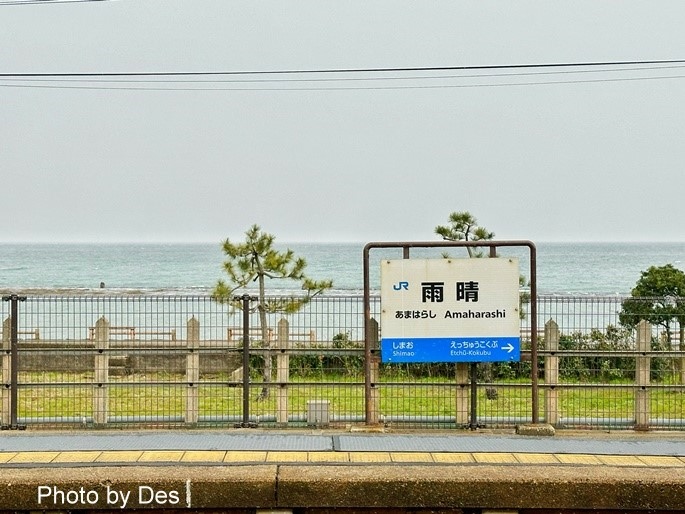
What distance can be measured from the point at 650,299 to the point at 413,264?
8.68 ft

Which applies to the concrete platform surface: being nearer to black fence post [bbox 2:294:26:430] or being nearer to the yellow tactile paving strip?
the yellow tactile paving strip

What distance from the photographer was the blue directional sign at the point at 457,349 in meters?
8.92

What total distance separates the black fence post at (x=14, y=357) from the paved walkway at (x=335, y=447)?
0.32 metres

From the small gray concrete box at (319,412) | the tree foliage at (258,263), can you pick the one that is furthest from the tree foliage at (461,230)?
the small gray concrete box at (319,412)

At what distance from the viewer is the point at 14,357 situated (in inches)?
360

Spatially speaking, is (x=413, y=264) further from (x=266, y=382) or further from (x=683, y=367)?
(x=683, y=367)

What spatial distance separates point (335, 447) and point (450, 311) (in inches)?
79.5

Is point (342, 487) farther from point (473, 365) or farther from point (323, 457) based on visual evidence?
point (473, 365)

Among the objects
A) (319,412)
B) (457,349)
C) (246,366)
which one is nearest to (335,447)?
(319,412)

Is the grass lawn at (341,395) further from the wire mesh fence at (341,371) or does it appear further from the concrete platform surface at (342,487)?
the concrete platform surface at (342,487)

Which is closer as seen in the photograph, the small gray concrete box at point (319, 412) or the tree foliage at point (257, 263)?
the small gray concrete box at point (319, 412)

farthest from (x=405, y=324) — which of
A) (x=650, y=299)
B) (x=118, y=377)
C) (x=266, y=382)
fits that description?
(x=118, y=377)

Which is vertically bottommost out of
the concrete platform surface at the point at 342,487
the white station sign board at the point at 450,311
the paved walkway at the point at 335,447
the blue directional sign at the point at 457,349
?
the paved walkway at the point at 335,447

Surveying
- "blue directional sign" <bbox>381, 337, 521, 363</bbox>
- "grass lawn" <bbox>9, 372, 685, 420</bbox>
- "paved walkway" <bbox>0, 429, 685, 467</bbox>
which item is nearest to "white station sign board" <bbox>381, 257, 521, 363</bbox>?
"blue directional sign" <bbox>381, 337, 521, 363</bbox>
